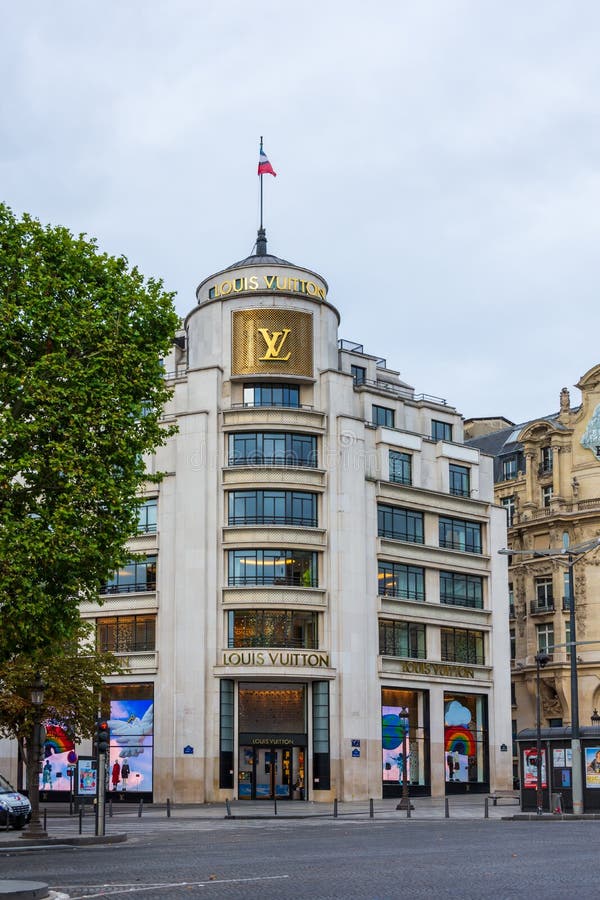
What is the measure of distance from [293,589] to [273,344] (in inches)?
545

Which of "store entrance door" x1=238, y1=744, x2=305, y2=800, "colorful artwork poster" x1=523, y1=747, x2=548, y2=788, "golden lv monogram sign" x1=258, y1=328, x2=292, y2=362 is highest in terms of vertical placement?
"golden lv monogram sign" x1=258, y1=328, x2=292, y2=362

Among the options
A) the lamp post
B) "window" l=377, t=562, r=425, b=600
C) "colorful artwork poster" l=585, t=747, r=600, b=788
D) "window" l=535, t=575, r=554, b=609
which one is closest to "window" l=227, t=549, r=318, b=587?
"window" l=377, t=562, r=425, b=600

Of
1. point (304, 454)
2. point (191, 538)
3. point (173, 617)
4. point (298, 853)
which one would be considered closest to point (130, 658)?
point (173, 617)

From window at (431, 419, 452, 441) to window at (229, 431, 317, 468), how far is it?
38.1 feet

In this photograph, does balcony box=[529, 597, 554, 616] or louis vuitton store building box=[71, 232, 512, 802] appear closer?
louis vuitton store building box=[71, 232, 512, 802]

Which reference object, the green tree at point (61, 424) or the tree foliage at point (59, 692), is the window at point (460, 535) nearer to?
the tree foliage at point (59, 692)

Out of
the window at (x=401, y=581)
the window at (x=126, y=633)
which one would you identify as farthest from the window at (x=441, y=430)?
the window at (x=126, y=633)

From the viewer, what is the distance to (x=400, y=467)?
233 ft

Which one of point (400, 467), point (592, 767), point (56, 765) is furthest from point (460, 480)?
point (592, 767)

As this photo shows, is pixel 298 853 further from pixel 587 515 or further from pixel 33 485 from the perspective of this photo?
pixel 587 515

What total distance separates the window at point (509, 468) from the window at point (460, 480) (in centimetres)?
1509

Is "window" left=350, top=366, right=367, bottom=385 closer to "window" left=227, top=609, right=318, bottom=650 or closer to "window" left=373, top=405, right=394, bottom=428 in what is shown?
"window" left=373, top=405, right=394, bottom=428

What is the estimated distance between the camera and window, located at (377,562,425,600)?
68.4 m

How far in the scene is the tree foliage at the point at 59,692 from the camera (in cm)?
4788
